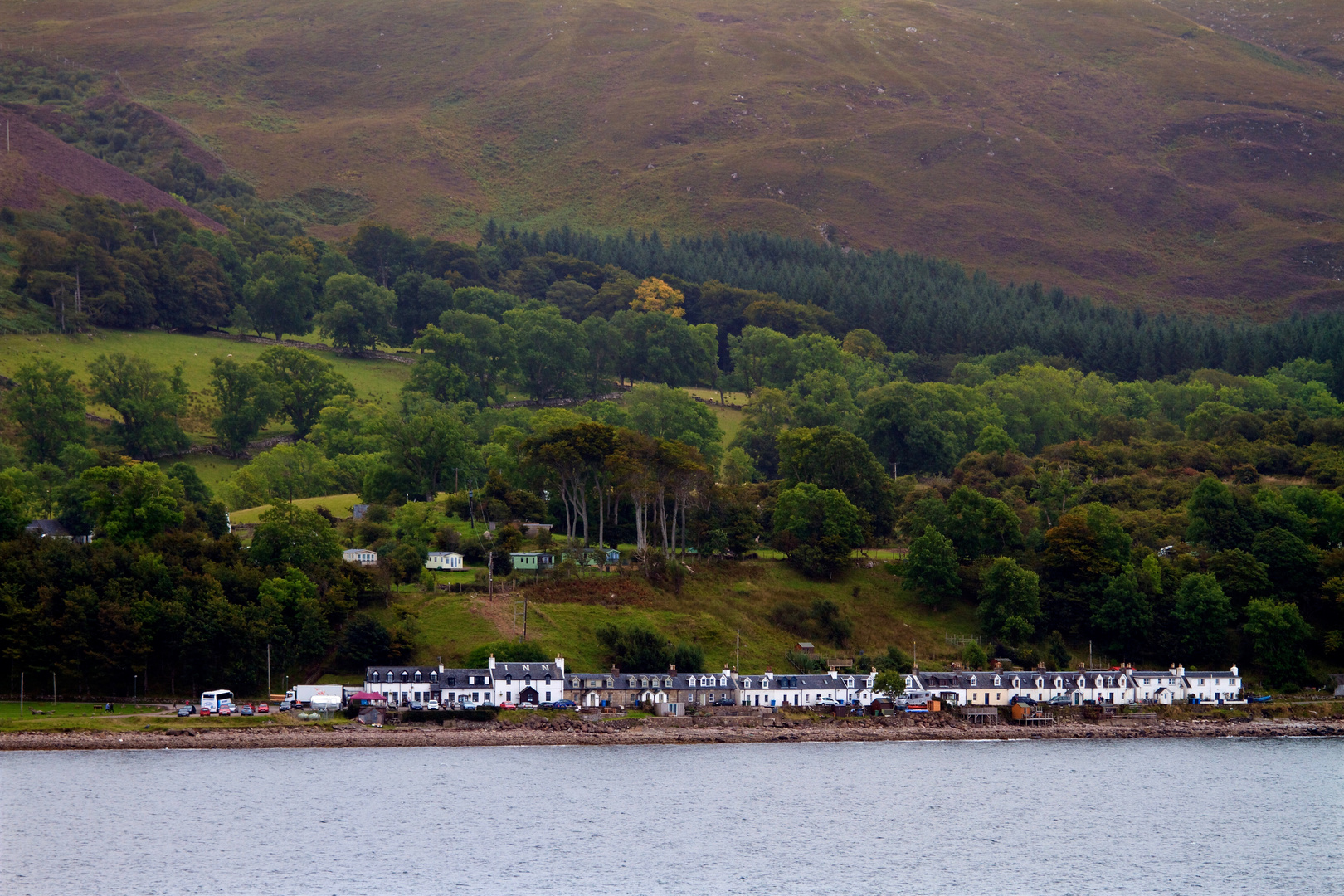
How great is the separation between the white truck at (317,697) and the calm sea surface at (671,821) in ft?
15.3

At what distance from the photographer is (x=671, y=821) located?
2650 inches

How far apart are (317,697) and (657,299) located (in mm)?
117632

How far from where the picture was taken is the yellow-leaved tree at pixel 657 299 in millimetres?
193625

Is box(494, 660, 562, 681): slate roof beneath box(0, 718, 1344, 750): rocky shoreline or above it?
above

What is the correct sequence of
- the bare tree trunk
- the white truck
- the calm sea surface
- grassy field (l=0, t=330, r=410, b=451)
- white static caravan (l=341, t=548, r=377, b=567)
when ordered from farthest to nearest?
grassy field (l=0, t=330, r=410, b=451), the bare tree trunk, white static caravan (l=341, t=548, r=377, b=567), the white truck, the calm sea surface

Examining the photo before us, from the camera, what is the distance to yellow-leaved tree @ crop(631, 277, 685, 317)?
635 feet

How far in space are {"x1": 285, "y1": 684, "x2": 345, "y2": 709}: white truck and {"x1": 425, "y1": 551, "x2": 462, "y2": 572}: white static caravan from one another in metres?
17.0

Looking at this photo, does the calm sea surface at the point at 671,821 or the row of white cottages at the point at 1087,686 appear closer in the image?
the calm sea surface at the point at 671,821

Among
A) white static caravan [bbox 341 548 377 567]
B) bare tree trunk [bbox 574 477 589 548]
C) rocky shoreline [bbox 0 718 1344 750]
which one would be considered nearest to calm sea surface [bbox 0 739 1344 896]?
rocky shoreline [bbox 0 718 1344 750]

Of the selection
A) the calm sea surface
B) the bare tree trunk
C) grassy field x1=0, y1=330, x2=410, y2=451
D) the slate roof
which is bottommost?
the calm sea surface

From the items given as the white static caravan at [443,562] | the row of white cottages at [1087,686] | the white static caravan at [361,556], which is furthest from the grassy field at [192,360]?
the row of white cottages at [1087,686]

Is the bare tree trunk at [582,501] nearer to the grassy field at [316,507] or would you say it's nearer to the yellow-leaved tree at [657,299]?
the grassy field at [316,507]

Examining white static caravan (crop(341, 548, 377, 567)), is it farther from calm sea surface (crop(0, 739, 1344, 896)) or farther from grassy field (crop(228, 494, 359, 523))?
calm sea surface (crop(0, 739, 1344, 896))

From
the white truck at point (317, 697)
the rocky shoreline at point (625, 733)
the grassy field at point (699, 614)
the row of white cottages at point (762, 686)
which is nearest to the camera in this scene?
the rocky shoreline at point (625, 733)
